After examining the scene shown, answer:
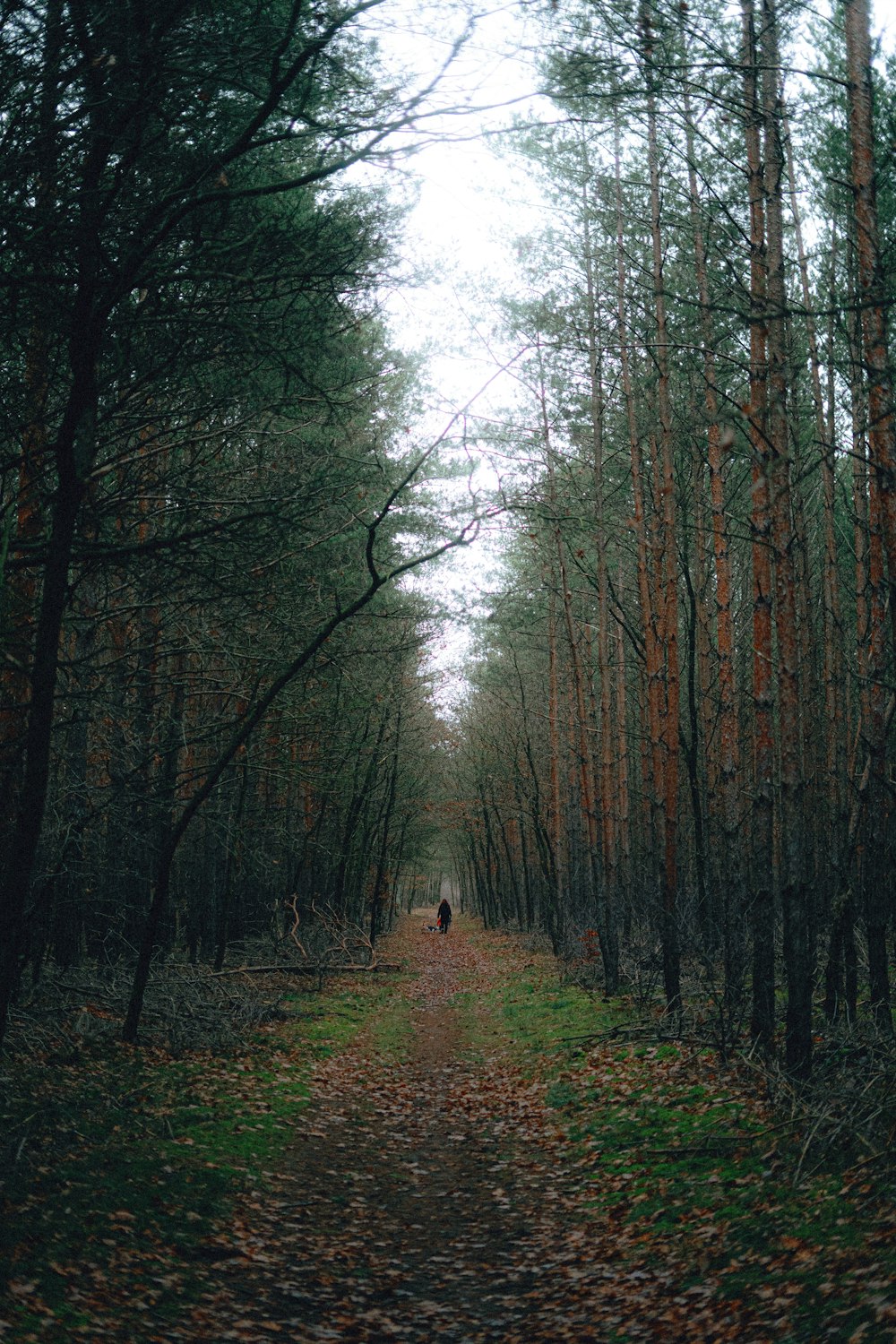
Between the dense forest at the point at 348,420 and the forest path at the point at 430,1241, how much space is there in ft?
6.93

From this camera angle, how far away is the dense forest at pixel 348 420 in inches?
221

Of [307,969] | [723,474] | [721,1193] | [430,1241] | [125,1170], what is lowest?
[307,969]

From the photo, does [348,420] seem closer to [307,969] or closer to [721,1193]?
[721,1193]

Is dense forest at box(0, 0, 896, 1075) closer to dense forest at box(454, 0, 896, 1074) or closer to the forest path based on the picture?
dense forest at box(454, 0, 896, 1074)

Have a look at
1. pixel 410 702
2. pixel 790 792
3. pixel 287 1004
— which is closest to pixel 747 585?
pixel 410 702

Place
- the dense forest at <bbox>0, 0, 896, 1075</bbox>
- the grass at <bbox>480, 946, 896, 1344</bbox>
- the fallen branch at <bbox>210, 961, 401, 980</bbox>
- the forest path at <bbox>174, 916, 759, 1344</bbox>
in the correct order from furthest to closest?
1. the fallen branch at <bbox>210, 961, 401, 980</bbox>
2. the dense forest at <bbox>0, 0, 896, 1075</bbox>
3. the forest path at <bbox>174, 916, 759, 1344</bbox>
4. the grass at <bbox>480, 946, 896, 1344</bbox>

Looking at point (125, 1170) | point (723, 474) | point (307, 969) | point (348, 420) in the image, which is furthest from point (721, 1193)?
point (307, 969)

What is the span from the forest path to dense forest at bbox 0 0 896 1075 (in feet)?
6.93

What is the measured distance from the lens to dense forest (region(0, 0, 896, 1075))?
5609mm

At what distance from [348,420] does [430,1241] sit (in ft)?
28.9

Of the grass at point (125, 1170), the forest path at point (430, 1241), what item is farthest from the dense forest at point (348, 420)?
the forest path at point (430, 1241)

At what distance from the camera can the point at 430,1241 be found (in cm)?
601

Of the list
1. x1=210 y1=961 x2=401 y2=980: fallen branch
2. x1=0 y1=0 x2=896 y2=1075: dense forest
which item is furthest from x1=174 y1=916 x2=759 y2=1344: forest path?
x1=210 y1=961 x2=401 y2=980: fallen branch

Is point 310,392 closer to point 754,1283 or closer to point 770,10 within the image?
point 770,10
